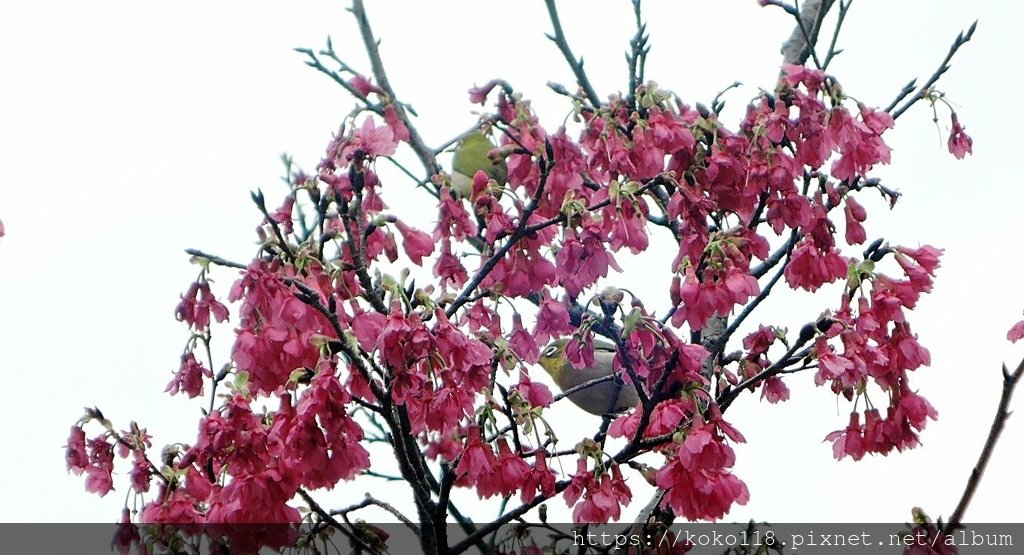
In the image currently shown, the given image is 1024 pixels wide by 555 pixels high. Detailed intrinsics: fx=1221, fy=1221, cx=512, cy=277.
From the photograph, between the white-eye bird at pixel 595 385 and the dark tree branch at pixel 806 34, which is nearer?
the dark tree branch at pixel 806 34

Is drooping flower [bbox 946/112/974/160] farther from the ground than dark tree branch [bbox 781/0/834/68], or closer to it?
closer to it

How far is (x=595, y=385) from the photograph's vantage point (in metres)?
4.94

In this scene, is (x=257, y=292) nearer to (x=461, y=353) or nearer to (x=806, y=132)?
(x=461, y=353)

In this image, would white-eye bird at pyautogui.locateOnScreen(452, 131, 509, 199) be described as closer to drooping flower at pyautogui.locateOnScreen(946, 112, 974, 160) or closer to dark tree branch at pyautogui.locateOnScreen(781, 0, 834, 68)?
dark tree branch at pyautogui.locateOnScreen(781, 0, 834, 68)

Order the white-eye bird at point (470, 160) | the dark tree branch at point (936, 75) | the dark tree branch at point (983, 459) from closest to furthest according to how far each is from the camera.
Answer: the dark tree branch at point (983, 459)
the dark tree branch at point (936, 75)
the white-eye bird at point (470, 160)

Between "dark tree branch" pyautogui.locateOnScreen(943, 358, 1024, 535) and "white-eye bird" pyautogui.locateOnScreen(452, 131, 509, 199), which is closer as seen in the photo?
"dark tree branch" pyautogui.locateOnScreen(943, 358, 1024, 535)

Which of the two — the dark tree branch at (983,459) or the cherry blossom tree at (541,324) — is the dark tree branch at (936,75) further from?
the dark tree branch at (983,459)

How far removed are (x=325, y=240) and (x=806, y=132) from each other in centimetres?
148

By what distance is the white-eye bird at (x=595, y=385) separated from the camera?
4895mm

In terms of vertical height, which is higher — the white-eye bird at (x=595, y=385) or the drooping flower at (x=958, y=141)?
the drooping flower at (x=958, y=141)

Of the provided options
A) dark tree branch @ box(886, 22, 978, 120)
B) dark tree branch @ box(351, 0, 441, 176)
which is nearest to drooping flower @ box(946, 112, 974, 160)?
dark tree branch @ box(886, 22, 978, 120)

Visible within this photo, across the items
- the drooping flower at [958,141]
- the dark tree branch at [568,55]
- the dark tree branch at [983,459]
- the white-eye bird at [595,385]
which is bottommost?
the dark tree branch at [983,459]

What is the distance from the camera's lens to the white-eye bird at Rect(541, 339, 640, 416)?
16.1 ft

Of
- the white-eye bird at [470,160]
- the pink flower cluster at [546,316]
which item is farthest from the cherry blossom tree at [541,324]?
the white-eye bird at [470,160]
